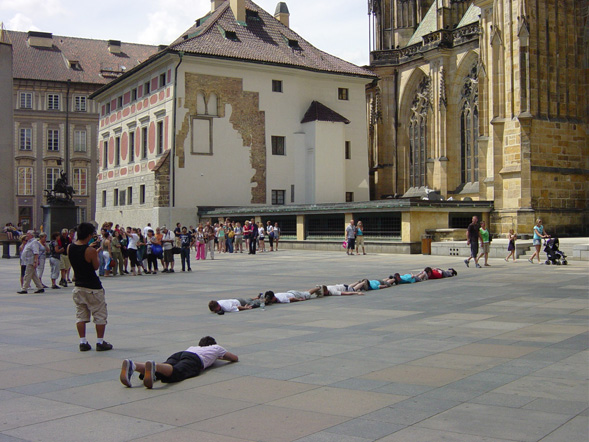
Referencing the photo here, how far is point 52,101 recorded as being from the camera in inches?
2926

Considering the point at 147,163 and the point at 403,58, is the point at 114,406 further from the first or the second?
the point at 403,58

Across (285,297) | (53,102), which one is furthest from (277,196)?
(53,102)

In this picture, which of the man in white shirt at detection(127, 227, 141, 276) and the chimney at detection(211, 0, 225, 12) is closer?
the man in white shirt at detection(127, 227, 141, 276)

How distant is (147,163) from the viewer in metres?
46.3

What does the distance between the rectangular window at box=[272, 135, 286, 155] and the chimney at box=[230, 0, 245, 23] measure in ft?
29.1

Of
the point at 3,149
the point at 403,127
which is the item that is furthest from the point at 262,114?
the point at 3,149

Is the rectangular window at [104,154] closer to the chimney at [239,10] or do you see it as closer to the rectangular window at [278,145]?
the chimney at [239,10]

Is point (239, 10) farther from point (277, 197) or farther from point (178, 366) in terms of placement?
point (178, 366)

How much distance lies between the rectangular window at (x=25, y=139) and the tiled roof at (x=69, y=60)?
5561mm

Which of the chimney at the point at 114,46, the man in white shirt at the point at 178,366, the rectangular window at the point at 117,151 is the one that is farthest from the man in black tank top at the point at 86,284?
the chimney at the point at 114,46

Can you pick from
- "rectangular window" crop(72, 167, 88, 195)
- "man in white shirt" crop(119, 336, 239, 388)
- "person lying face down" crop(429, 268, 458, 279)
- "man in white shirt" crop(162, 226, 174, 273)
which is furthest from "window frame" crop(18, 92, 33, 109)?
"man in white shirt" crop(119, 336, 239, 388)

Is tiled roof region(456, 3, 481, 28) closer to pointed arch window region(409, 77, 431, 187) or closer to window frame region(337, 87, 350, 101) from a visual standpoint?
pointed arch window region(409, 77, 431, 187)

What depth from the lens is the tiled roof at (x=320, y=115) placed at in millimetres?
47094

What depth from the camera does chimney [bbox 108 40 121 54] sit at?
80625mm
